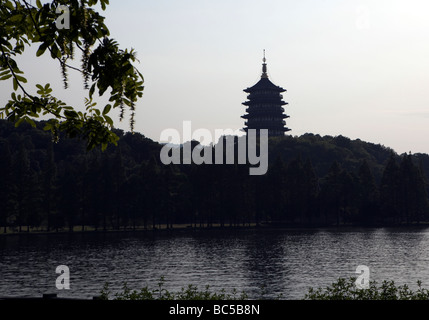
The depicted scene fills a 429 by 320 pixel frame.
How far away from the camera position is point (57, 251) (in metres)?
62.1

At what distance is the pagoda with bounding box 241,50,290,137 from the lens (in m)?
168

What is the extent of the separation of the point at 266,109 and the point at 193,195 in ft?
248

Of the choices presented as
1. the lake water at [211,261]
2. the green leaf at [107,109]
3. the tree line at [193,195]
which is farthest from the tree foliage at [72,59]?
the tree line at [193,195]

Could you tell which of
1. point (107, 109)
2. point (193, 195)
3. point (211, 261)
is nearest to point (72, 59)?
point (107, 109)

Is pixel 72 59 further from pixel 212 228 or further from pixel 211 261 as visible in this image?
pixel 212 228

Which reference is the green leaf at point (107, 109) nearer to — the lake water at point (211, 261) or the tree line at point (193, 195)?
the lake water at point (211, 261)

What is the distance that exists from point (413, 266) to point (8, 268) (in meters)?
32.2

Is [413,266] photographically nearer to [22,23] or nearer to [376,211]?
[22,23]

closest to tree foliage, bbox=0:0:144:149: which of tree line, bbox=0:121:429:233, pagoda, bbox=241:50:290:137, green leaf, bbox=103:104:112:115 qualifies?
→ green leaf, bbox=103:104:112:115

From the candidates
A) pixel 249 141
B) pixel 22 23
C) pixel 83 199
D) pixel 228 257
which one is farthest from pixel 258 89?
pixel 22 23

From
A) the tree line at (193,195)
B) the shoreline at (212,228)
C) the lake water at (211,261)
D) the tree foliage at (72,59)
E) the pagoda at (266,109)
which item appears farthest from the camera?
the pagoda at (266,109)

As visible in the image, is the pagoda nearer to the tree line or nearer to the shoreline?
the tree line

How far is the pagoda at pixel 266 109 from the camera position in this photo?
168125mm

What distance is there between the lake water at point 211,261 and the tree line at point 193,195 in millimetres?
6492
